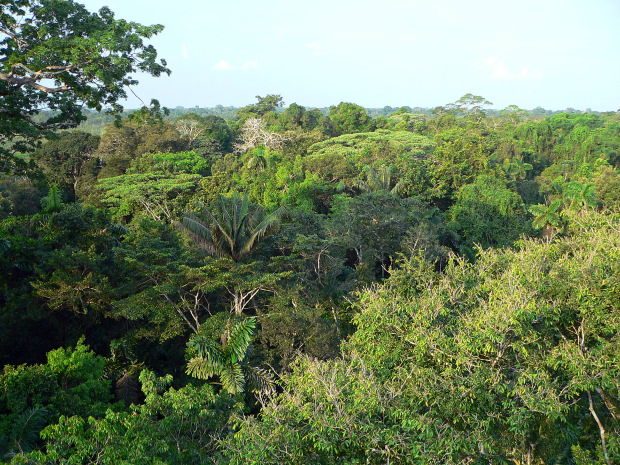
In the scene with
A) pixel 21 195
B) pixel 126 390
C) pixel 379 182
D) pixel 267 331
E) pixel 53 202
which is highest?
pixel 53 202

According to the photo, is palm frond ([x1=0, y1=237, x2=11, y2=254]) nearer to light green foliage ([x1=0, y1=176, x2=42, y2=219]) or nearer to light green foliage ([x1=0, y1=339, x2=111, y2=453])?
light green foliage ([x1=0, y1=339, x2=111, y2=453])

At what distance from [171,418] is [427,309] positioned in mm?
4240

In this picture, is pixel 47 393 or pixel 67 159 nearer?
pixel 47 393

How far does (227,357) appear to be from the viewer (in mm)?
10062

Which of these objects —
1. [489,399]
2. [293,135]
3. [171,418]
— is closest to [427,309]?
[489,399]

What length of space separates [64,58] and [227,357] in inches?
253

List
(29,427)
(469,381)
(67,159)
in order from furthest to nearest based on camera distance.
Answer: (67,159)
(29,427)
(469,381)

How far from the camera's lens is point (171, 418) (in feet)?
23.3

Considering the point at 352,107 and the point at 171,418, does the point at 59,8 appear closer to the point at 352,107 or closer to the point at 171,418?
the point at 171,418

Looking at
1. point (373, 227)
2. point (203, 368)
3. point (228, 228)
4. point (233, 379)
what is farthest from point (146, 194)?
point (233, 379)

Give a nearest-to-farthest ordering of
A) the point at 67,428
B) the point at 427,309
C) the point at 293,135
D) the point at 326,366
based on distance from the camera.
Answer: the point at 67,428
the point at 326,366
the point at 427,309
the point at 293,135

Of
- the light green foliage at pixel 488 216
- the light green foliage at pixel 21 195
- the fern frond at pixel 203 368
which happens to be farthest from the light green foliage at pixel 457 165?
the light green foliage at pixel 21 195

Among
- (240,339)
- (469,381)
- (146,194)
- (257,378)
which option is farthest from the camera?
(146,194)

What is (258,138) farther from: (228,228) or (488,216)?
(228,228)
